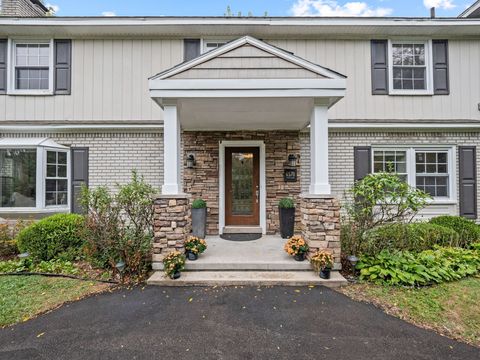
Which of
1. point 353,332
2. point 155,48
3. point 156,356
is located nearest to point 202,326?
point 156,356

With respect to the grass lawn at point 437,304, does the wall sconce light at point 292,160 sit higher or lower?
higher

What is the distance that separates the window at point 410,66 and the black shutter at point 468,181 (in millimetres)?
1903

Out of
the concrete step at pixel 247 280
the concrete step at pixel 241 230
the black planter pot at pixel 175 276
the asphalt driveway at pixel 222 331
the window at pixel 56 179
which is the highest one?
the window at pixel 56 179

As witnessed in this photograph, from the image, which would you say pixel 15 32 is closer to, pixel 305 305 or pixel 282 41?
pixel 282 41

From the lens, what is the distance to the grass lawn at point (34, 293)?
120 inches

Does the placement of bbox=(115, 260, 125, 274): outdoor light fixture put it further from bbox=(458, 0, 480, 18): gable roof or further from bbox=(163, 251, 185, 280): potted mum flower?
bbox=(458, 0, 480, 18): gable roof

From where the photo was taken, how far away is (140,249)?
407 cm

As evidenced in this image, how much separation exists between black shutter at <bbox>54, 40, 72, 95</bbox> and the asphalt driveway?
543 cm

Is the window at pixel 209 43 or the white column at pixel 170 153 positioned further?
the window at pixel 209 43

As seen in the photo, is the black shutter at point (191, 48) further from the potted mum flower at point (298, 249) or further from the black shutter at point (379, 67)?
the potted mum flower at point (298, 249)

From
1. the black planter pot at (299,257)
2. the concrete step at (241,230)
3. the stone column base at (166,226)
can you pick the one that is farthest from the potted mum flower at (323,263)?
the concrete step at (241,230)

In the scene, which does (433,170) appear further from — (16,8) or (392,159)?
(16,8)

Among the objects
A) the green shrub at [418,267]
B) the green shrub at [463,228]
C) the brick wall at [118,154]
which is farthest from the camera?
the brick wall at [118,154]

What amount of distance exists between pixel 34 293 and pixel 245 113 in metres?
4.46
